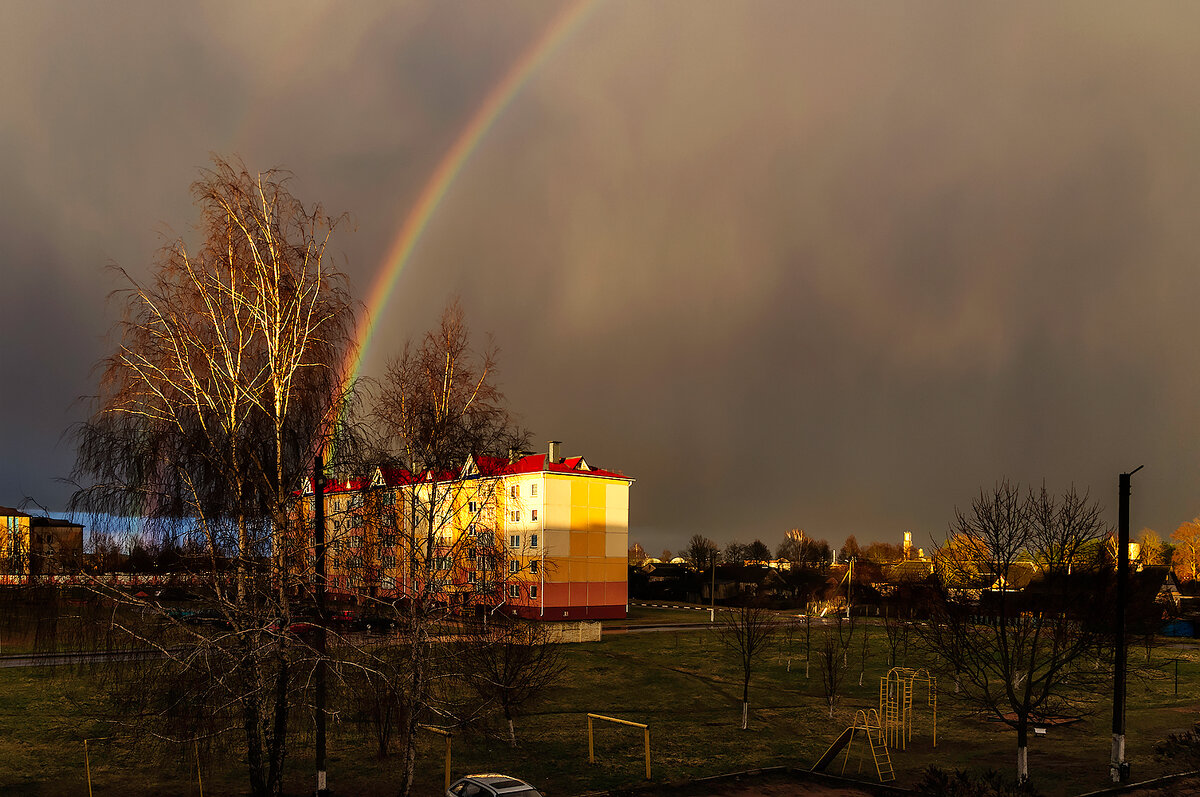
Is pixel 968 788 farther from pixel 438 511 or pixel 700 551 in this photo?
pixel 700 551

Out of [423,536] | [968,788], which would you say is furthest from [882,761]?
[423,536]

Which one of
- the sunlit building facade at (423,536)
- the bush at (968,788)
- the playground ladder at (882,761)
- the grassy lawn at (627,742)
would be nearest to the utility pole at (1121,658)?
the grassy lawn at (627,742)

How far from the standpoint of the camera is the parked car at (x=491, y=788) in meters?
17.8

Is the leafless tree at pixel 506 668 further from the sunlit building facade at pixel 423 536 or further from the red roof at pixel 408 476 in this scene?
the red roof at pixel 408 476

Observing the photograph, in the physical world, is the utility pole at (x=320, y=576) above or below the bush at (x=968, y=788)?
above

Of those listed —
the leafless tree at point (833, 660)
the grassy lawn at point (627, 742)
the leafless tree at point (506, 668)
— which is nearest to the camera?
the leafless tree at point (506, 668)

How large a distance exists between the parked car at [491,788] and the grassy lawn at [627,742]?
4.20m

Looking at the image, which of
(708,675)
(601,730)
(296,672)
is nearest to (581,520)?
(708,675)

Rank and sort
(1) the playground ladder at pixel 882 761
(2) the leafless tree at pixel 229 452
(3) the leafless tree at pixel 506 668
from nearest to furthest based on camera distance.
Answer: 1. (2) the leafless tree at pixel 229 452
2. (3) the leafless tree at pixel 506 668
3. (1) the playground ladder at pixel 882 761

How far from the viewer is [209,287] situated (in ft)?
60.7

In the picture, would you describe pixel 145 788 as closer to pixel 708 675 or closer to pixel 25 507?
pixel 25 507

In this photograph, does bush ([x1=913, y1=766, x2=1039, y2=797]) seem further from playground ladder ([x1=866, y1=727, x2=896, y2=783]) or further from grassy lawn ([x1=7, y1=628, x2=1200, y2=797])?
grassy lawn ([x1=7, y1=628, x2=1200, y2=797])

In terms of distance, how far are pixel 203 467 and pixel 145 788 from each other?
10103 mm

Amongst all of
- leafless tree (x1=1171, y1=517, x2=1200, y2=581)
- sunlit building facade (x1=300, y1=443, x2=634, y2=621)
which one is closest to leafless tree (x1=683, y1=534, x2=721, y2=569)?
leafless tree (x1=1171, y1=517, x2=1200, y2=581)
